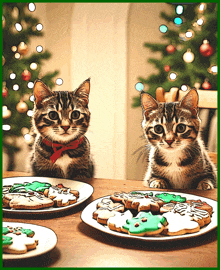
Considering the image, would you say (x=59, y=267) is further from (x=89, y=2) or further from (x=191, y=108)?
(x=89, y=2)

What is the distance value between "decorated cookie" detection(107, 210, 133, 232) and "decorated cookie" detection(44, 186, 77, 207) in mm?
227

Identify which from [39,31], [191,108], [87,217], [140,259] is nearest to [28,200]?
[87,217]

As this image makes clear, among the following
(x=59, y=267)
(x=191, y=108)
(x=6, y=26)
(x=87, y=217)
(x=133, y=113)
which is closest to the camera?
(x=59, y=267)

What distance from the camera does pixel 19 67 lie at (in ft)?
5.73

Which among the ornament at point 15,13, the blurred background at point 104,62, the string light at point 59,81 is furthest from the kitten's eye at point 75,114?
the ornament at point 15,13

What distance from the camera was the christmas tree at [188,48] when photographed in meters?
1.49

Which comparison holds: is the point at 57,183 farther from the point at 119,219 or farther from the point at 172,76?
the point at 172,76

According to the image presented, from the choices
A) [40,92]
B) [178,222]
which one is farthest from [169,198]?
[40,92]

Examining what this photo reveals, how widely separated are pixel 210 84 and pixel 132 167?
611mm

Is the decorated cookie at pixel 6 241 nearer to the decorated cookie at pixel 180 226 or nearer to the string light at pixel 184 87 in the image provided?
the decorated cookie at pixel 180 226

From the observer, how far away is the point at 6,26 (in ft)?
5.72

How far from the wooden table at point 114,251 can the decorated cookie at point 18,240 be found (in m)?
0.03

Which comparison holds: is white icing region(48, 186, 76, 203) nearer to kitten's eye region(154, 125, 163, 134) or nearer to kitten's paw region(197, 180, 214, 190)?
kitten's eye region(154, 125, 163, 134)

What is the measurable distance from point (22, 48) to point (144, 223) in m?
1.31
